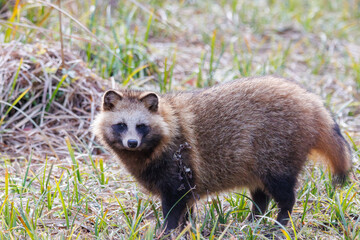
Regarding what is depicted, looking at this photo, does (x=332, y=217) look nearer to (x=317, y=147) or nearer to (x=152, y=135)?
(x=317, y=147)

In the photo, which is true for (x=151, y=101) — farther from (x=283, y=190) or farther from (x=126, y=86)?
(x=126, y=86)

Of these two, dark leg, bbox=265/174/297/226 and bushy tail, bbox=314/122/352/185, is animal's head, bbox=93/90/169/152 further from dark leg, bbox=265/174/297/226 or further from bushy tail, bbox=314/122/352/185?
bushy tail, bbox=314/122/352/185

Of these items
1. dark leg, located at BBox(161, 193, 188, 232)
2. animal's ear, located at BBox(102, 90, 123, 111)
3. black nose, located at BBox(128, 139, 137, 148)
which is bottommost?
dark leg, located at BBox(161, 193, 188, 232)

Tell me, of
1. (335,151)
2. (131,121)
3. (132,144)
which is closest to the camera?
(132,144)

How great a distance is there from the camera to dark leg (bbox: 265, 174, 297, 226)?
4.72 m

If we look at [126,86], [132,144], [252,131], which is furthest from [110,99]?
[126,86]

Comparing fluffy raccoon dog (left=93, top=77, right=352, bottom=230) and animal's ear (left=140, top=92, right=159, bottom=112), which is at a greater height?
animal's ear (left=140, top=92, right=159, bottom=112)

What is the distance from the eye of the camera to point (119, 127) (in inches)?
183

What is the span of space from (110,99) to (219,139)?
1022mm

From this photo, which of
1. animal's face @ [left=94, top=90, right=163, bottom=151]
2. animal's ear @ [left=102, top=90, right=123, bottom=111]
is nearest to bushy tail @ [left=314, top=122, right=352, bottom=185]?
animal's face @ [left=94, top=90, right=163, bottom=151]

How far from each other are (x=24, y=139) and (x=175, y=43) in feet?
12.3

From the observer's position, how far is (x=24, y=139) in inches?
253

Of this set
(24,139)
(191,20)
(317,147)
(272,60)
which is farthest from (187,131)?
(191,20)

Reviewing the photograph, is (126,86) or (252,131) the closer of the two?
(252,131)
